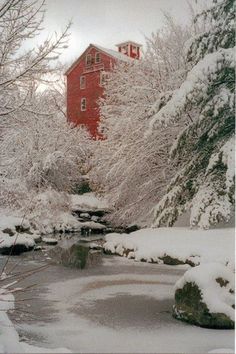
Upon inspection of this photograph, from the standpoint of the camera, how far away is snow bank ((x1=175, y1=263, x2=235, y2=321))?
8.41m

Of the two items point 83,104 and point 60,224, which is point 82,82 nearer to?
point 83,104

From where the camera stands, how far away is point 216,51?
9.01 metres

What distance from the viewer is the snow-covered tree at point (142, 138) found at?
64.4 ft

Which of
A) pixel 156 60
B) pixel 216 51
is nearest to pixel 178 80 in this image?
pixel 156 60

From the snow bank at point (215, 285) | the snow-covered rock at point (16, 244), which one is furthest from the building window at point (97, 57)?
the snow bank at point (215, 285)

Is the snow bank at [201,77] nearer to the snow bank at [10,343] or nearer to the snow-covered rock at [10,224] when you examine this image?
the snow bank at [10,343]

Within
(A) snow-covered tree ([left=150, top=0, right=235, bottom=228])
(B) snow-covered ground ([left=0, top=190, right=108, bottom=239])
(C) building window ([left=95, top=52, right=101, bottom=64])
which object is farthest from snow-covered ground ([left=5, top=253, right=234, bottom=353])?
(C) building window ([left=95, top=52, right=101, bottom=64])

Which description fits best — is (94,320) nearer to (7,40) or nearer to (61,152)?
(7,40)

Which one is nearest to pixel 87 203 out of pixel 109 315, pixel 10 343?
pixel 109 315

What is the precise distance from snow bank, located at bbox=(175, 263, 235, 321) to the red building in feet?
87.7

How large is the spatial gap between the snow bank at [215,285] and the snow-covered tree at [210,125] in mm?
1113

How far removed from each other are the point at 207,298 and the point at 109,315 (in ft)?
6.37

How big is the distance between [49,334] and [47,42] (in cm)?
475

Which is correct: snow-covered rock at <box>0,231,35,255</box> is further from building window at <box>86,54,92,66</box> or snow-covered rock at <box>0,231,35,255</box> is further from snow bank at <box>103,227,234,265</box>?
building window at <box>86,54,92,66</box>
